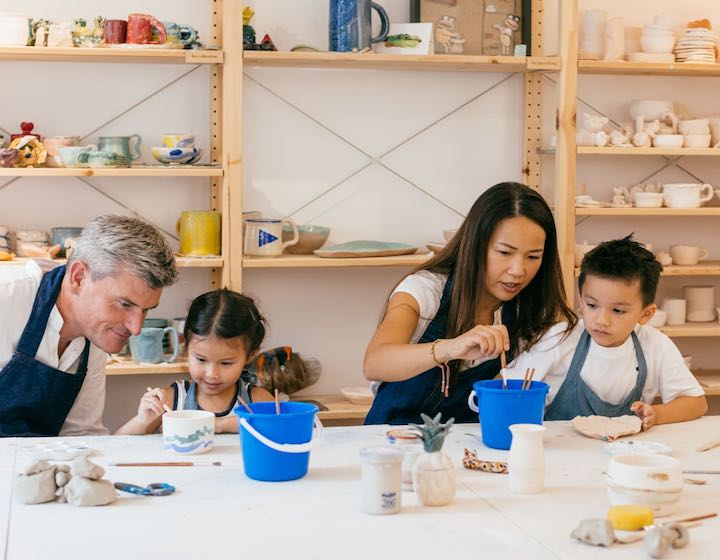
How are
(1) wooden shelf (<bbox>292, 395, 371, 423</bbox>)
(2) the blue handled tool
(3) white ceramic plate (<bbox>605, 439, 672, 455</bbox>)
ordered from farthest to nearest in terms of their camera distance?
(1) wooden shelf (<bbox>292, 395, 371, 423</bbox>) < (3) white ceramic plate (<bbox>605, 439, 672, 455</bbox>) < (2) the blue handled tool

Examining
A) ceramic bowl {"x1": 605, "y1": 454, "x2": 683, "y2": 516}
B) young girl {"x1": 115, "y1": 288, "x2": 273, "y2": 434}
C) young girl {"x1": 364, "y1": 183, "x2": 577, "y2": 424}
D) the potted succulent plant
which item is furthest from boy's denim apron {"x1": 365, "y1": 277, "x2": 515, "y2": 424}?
ceramic bowl {"x1": 605, "y1": 454, "x2": 683, "y2": 516}

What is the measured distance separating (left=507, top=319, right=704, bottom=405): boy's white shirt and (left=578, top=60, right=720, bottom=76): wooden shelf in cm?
151

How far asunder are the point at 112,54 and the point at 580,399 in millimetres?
1964

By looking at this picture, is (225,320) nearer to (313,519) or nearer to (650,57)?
(313,519)

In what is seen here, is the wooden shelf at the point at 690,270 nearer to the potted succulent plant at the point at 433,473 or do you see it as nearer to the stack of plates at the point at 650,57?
the stack of plates at the point at 650,57

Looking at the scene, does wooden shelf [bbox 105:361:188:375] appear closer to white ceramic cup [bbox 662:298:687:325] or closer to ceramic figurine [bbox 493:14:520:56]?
ceramic figurine [bbox 493:14:520:56]

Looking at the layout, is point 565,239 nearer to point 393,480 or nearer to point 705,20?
point 705,20

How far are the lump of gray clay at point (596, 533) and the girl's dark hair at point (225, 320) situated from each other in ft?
4.03

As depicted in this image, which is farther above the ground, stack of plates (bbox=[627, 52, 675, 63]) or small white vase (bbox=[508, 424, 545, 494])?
stack of plates (bbox=[627, 52, 675, 63])

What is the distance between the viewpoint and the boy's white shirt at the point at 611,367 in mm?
2395

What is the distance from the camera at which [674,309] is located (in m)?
3.84

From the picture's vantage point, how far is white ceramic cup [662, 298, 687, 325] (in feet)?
12.6

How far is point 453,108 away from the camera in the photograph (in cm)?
389

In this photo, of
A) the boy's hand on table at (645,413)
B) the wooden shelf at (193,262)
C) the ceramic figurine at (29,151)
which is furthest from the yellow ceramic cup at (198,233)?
the boy's hand on table at (645,413)
